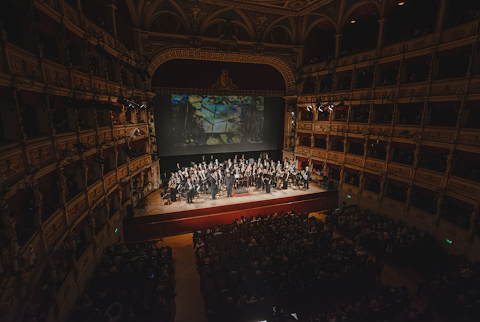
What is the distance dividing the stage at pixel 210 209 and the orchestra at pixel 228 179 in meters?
0.56

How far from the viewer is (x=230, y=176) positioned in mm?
14633

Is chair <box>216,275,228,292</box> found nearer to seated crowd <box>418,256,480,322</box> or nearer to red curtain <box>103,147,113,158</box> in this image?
seated crowd <box>418,256,480,322</box>

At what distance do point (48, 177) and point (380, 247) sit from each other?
12493 millimetres

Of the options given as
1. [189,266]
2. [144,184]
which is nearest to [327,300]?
[189,266]

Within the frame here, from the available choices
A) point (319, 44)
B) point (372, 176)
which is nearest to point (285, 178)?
point (372, 176)

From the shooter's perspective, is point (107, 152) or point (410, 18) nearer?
point (107, 152)

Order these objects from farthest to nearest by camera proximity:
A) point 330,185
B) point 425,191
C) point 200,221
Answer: point 330,185
point 200,221
point 425,191

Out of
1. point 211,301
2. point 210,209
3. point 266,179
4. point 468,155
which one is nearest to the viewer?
point 211,301

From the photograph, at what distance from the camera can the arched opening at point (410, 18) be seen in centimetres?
1205

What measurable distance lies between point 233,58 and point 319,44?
7.15m

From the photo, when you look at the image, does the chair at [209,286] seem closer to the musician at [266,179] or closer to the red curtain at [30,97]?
the red curtain at [30,97]

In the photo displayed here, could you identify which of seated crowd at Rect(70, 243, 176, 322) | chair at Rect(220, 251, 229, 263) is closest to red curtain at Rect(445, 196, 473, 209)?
chair at Rect(220, 251, 229, 263)

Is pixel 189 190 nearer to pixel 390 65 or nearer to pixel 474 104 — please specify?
pixel 390 65

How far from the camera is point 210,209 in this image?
1333 centimetres
